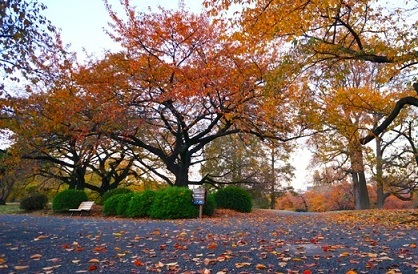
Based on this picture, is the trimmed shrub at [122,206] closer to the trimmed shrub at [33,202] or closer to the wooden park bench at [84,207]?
the wooden park bench at [84,207]

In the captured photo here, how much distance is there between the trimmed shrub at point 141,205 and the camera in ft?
44.6

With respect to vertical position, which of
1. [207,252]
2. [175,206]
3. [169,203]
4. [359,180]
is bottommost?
[207,252]

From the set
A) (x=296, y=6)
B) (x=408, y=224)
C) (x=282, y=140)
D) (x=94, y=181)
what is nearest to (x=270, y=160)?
(x=282, y=140)

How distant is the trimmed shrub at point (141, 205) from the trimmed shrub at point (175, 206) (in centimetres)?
42

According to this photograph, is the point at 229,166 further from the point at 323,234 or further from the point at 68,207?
the point at 323,234

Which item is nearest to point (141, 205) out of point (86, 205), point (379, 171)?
point (86, 205)

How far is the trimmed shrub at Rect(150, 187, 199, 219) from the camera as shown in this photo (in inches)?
502

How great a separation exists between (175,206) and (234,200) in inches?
161

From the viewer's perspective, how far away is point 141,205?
44.8 ft

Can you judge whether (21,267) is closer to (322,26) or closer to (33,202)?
(322,26)

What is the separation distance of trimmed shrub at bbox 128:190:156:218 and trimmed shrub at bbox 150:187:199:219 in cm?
42

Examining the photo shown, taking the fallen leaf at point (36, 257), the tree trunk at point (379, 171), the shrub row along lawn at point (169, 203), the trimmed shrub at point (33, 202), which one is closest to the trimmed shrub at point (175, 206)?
the shrub row along lawn at point (169, 203)

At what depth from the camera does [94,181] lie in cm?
2967

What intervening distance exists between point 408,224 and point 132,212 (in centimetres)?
918
